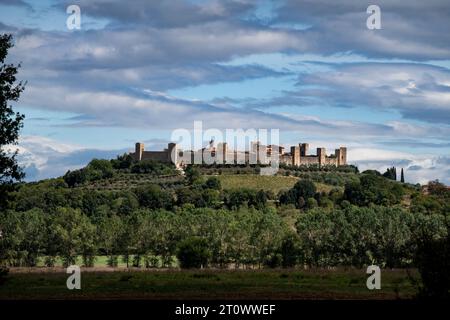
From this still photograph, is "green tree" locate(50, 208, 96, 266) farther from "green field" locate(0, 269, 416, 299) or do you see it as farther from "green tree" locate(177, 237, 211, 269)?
"green field" locate(0, 269, 416, 299)

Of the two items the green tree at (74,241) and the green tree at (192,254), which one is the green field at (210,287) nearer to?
the green tree at (192,254)

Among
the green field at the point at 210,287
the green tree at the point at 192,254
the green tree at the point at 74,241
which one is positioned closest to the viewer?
the green field at the point at 210,287

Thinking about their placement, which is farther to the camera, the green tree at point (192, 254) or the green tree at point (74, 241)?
the green tree at point (74, 241)

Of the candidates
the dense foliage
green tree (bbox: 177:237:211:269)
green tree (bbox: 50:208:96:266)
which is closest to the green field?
green tree (bbox: 177:237:211:269)

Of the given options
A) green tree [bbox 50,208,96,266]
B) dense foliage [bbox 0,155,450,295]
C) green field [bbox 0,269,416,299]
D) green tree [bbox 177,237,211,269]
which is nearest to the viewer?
green field [bbox 0,269,416,299]

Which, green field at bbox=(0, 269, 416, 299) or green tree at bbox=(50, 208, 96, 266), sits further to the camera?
green tree at bbox=(50, 208, 96, 266)

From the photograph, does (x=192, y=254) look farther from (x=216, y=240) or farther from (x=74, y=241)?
(x=74, y=241)

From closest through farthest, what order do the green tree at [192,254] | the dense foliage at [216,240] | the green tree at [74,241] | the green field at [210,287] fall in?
the green field at [210,287] → the green tree at [192,254] → the dense foliage at [216,240] → the green tree at [74,241]

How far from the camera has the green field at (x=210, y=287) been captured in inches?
1608

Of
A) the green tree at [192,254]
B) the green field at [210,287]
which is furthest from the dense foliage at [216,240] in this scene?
the green field at [210,287]

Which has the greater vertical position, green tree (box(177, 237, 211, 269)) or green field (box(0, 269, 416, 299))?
green tree (box(177, 237, 211, 269))

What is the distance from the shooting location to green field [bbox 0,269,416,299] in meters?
40.8
